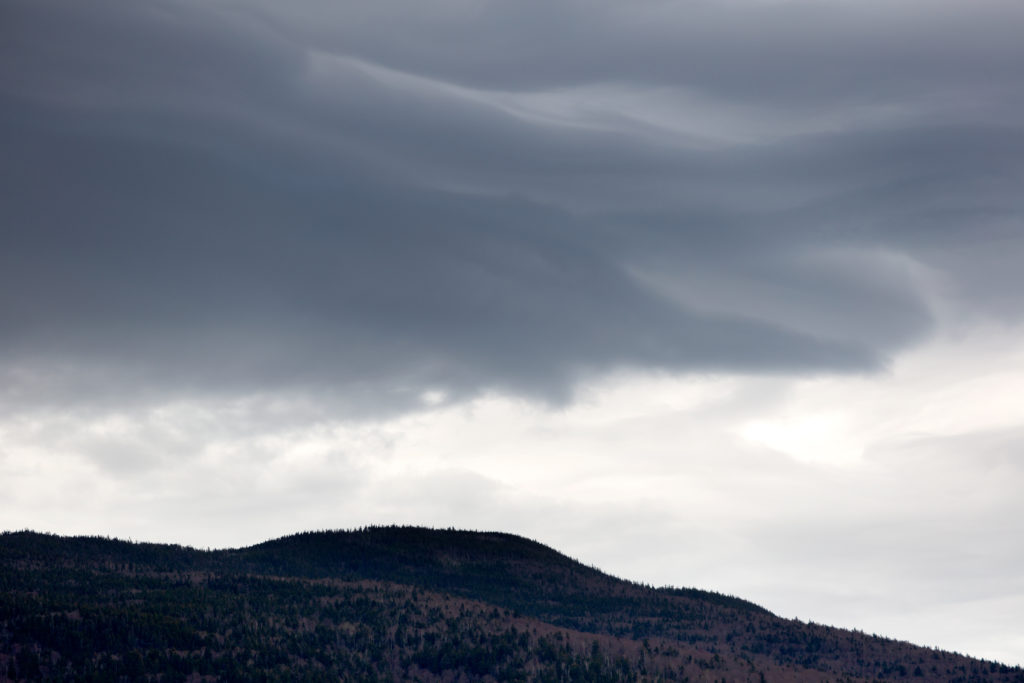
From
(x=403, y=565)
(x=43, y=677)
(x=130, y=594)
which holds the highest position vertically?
(x=403, y=565)

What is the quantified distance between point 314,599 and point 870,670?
68305mm

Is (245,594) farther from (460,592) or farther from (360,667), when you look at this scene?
(460,592)

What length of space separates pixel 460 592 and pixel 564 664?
56.3m

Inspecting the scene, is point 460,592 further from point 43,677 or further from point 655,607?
point 43,677

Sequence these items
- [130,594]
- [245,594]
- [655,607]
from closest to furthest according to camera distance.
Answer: [130,594] < [245,594] < [655,607]

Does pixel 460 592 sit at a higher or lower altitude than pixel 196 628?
higher

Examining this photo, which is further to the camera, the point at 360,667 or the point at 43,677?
the point at 360,667

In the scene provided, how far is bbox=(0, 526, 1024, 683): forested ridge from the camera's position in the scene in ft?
372

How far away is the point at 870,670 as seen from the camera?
148375 millimetres

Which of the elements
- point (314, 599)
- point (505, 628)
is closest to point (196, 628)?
point (314, 599)

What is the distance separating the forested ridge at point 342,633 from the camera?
113375mm

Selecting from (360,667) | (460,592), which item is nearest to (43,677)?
(360,667)

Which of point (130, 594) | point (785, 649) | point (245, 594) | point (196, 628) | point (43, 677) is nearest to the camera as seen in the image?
point (43, 677)

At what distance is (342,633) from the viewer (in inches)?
5167
